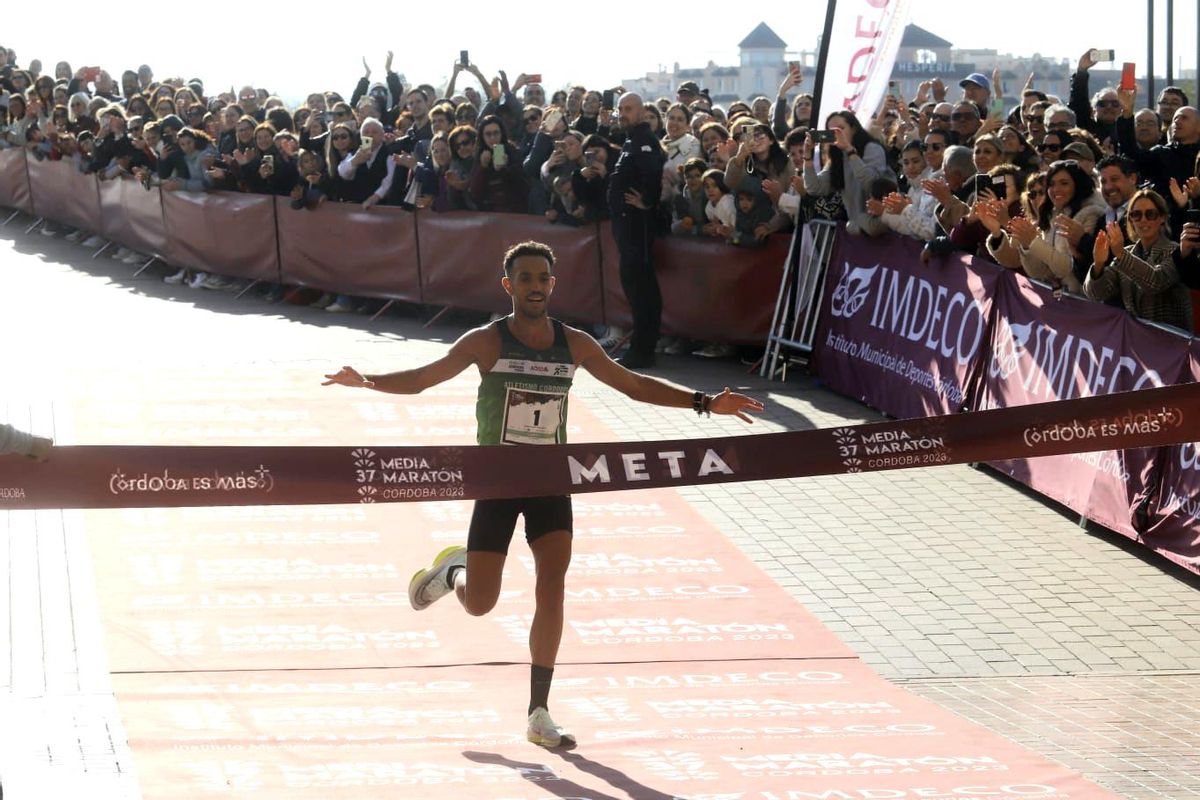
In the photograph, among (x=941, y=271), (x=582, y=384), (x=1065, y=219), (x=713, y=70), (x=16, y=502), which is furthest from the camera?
(x=713, y=70)

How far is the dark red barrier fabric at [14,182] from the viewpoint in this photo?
28.4 m

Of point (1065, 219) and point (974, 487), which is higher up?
point (1065, 219)

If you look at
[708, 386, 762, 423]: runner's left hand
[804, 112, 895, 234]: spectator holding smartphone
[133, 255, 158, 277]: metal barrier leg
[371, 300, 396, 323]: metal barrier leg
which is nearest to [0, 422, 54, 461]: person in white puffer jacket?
[708, 386, 762, 423]: runner's left hand

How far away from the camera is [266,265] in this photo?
70.1 ft

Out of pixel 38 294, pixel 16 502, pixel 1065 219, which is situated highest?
pixel 1065 219

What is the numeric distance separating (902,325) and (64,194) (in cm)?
1667

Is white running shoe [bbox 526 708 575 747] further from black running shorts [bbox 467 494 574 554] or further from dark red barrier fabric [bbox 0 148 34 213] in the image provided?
dark red barrier fabric [bbox 0 148 34 213]

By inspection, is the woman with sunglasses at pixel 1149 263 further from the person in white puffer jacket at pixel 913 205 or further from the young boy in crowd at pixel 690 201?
the young boy in crowd at pixel 690 201

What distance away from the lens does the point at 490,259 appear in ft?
61.8

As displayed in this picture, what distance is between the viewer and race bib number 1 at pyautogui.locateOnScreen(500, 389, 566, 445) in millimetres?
7344

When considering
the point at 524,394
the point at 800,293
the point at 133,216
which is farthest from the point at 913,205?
the point at 133,216

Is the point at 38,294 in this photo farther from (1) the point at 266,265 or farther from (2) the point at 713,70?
(2) the point at 713,70

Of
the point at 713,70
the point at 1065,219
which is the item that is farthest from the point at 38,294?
the point at 713,70

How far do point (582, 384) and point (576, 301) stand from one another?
6.64 ft
